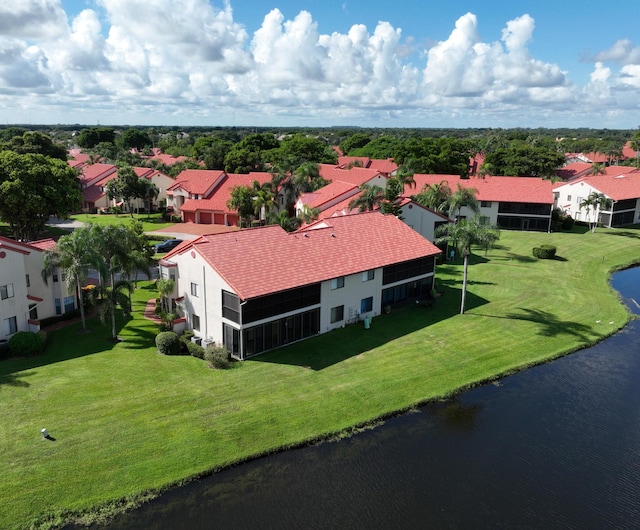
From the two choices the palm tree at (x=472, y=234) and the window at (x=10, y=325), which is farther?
the palm tree at (x=472, y=234)

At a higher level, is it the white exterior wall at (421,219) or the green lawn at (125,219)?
the white exterior wall at (421,219)

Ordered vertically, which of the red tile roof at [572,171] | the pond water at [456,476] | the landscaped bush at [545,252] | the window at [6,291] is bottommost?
the pond water at [456,476]

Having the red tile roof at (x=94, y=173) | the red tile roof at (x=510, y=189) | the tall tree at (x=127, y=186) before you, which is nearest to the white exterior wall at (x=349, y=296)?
the red tile roof at (x=510, y=189)

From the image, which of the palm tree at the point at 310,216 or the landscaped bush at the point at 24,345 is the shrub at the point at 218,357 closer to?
the landscaped bush at the point at 24,345

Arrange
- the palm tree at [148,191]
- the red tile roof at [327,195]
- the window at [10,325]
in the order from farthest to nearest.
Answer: the palm tree at [148,191] < the red tile roof at [327,195] < the window at [10,325]

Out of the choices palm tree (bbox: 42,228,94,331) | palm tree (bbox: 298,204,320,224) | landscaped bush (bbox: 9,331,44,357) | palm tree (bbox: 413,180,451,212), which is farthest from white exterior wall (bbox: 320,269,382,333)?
palm tree (bbox: 413,180,451,212)

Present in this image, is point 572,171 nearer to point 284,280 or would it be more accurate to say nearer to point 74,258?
point 284,280

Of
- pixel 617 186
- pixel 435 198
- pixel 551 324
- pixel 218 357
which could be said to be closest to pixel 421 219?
pixel 435 198
